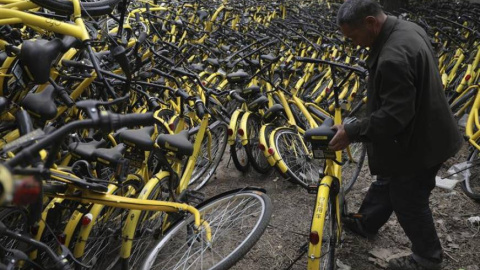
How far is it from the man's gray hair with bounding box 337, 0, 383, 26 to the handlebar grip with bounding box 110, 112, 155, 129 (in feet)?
5.07

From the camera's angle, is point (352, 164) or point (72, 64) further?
point (352, 164)

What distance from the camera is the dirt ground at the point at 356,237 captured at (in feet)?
11.6

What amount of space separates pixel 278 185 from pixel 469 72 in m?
3.26

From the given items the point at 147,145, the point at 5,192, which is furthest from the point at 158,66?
the point at 5,192

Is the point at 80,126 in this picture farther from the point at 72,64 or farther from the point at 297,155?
the point at 297,155

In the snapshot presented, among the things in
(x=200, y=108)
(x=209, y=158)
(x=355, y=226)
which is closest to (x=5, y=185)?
(x=200, y=108)

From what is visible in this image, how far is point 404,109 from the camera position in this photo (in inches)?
100

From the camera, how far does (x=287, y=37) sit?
752 cm

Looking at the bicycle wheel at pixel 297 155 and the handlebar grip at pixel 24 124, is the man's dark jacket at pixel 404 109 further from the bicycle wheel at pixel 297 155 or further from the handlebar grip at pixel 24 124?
the handlebar grip at pixel 24 124

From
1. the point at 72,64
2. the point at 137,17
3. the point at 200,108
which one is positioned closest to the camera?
the point at 72,64

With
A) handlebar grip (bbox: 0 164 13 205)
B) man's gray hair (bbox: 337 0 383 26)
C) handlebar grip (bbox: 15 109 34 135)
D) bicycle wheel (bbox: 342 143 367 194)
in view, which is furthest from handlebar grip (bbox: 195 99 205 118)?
handlebar grip (bbox: 0 164 13 205)

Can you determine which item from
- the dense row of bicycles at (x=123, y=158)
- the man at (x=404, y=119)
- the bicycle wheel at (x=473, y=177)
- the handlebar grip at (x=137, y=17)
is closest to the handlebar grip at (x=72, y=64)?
the dense row of bicycles at (x=123, y=158)

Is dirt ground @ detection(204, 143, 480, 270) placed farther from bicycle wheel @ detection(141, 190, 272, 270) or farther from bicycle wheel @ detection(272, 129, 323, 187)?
bicycle wheel @ detection(141, 190, 272, 270)

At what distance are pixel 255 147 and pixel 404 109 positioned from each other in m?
2.56
